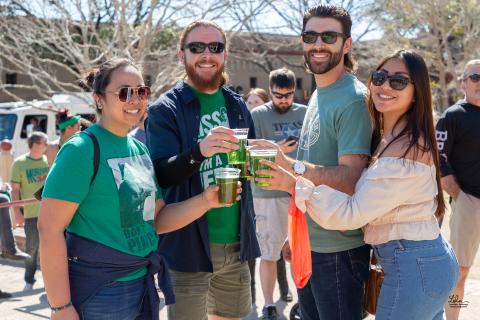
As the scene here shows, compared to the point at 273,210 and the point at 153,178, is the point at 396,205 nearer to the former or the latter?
the point at 153,178

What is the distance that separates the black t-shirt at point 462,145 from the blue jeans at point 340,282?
2.15m

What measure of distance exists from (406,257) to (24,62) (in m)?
13.4

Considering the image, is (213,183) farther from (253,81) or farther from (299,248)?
(253,81)

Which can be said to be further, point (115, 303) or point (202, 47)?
point (202, 47)

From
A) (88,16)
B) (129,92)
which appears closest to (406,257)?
(129,92)

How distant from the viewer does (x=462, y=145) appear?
4879 millimetres

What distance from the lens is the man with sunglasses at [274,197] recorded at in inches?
222

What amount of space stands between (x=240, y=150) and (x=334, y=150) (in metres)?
0.58

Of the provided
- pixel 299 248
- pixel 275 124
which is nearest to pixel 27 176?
pixel 275 124

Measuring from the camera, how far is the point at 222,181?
9.00ft

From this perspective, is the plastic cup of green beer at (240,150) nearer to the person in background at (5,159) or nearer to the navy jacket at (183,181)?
the navy jacket at (183,181)

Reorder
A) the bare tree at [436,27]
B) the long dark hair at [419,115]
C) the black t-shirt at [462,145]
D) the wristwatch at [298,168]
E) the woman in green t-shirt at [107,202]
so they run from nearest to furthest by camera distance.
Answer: the woman in green t-shirt at [107,202] → the long dark hair at [419,115] → the wristwatch at [298,168] → the black t-shirt at [462,145] → the bare tree at [436,27]

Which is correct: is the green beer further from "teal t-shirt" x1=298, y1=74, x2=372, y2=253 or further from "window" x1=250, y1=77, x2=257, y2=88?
"window" x1=250, y1=77, x2=257, y2=88

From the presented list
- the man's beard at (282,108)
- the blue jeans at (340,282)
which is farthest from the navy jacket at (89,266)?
the man's beard at (282,108)
